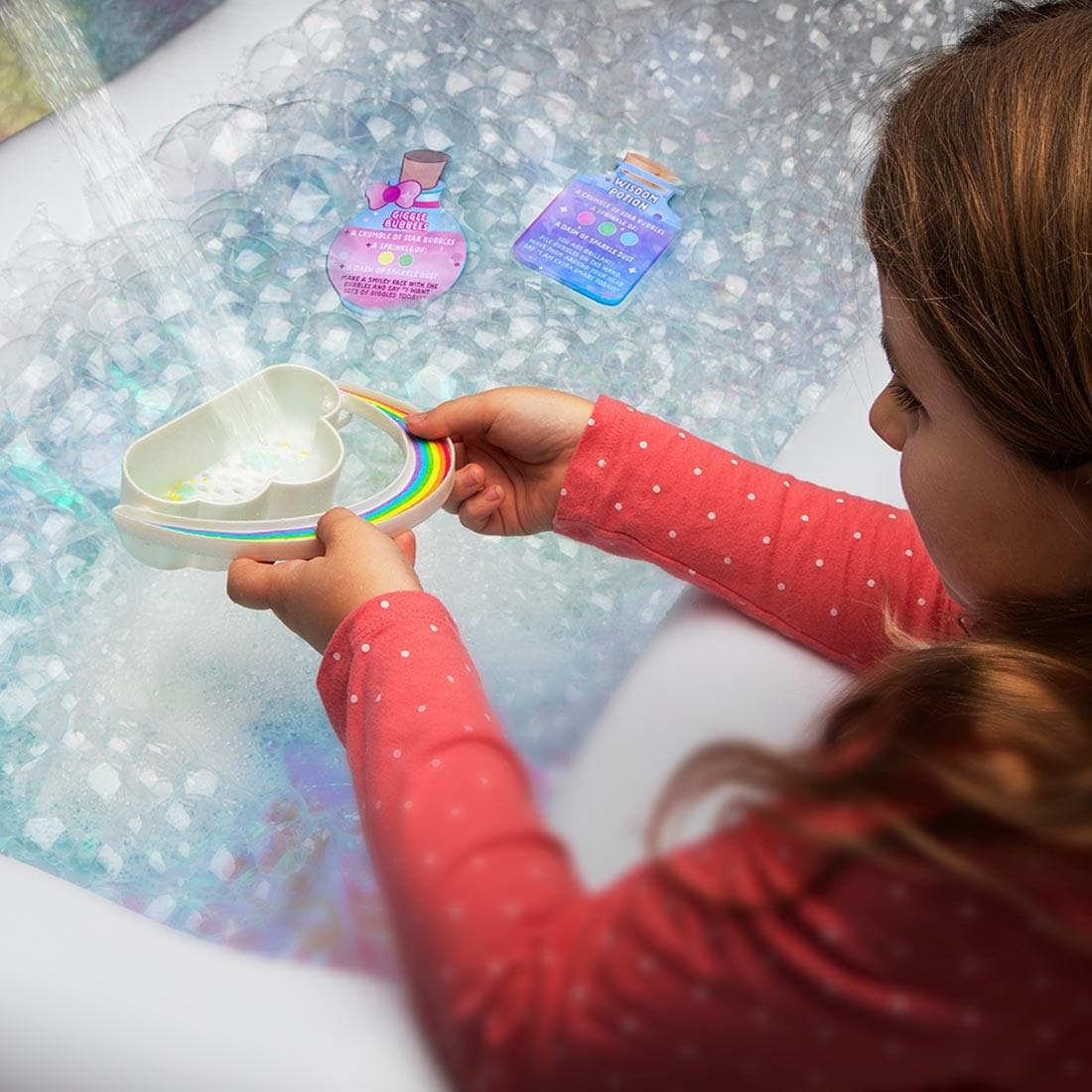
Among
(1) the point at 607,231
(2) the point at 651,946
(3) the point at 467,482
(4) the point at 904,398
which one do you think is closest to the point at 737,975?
(2) the point at 651,946

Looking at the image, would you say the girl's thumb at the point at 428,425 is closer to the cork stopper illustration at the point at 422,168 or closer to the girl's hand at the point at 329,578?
the girl's hand at the point at 329,578

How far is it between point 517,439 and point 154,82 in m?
0.54

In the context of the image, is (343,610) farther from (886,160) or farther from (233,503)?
(886,160)

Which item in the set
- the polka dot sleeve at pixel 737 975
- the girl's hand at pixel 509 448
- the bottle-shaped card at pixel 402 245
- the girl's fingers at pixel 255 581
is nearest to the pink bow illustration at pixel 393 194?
the bottle-shaped card at pixel 402 245

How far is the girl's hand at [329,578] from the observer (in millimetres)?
651

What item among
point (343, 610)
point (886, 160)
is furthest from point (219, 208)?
point (886, 160)

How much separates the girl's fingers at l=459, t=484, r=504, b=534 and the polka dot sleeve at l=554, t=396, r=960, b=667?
0.13ft

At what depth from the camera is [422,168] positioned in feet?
3.33

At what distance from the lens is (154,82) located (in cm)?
108

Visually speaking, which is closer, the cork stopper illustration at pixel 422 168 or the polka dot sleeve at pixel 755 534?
the polka dot sleeve at pixel 755 534

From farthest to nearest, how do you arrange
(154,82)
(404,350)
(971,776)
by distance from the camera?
(154,82), (404,350), (971,776)

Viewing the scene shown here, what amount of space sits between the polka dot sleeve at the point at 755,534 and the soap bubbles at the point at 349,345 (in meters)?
0.11

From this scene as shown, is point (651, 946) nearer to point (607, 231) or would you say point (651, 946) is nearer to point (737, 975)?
point (737, 975)

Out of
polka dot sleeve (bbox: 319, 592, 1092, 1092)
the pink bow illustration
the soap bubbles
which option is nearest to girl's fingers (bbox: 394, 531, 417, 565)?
the soap bubbles
